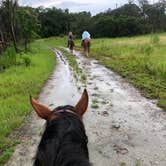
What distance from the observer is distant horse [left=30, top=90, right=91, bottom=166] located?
1574 mm

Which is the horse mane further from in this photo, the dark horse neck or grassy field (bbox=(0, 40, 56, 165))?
grassy field (bbox=(0, 40, 56, 165))

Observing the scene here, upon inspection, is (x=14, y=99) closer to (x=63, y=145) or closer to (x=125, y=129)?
(x=125, y=129)

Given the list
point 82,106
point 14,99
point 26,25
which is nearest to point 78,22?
point 26,25

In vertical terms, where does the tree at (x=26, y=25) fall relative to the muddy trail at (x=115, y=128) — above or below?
above

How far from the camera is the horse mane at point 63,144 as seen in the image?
5.16 ft

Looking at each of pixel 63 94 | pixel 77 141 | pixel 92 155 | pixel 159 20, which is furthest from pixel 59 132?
pixel 159 20

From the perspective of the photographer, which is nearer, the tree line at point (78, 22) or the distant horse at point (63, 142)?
the distant horse at point (63, 142)

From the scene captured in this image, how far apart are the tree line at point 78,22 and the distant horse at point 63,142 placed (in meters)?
18.9

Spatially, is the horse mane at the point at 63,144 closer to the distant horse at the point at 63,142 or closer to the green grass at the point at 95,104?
the distant horse at the point at 63,142

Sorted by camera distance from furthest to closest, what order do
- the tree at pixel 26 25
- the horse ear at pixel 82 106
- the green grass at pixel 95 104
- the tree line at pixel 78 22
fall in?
the tree line at pixel 78 22 → the tree at pixel 26 25 → the green grass at pixel 95 104 → the horse ear at pixel 82 106

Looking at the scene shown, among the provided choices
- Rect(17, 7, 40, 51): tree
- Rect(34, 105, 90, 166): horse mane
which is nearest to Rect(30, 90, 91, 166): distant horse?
Rect(34, 105, 90, 166): horse mane

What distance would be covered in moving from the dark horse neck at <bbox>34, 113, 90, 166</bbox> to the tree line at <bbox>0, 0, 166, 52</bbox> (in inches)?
748

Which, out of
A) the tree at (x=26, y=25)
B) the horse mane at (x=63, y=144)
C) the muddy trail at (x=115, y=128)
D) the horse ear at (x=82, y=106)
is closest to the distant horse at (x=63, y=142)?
the horse mane at (x=63, y=144)

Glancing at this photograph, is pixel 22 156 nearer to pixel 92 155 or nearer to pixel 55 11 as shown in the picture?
pixel 92 155
